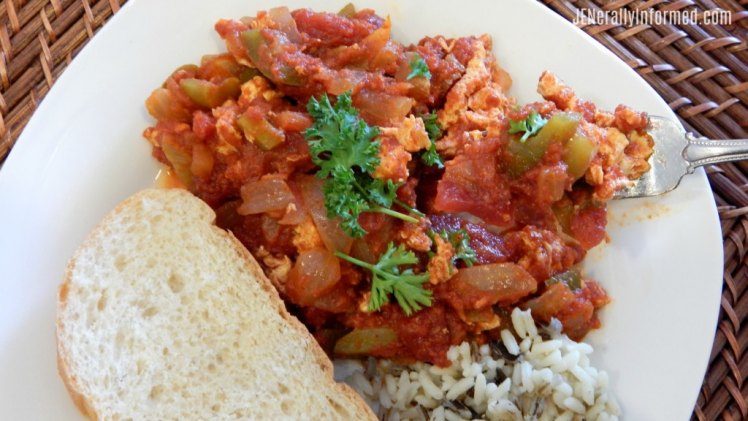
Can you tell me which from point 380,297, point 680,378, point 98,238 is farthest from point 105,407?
point 680,378

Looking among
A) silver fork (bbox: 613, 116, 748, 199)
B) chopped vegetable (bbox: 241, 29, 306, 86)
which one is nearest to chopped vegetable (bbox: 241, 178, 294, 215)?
chopped vegetable (bbox: 241, 29, 306, 86)

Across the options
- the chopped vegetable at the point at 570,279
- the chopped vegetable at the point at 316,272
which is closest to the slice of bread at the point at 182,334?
the chopped vegetable at the point at 316,272

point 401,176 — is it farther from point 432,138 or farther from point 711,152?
point 711,152

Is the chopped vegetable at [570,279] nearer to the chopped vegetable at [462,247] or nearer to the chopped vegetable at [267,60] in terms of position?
the chopped vegetable at [462,247]

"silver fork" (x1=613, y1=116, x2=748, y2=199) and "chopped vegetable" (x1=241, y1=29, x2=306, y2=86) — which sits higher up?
"chopped vegetable" (x1=241, y1=29, x2=306, y2=86)

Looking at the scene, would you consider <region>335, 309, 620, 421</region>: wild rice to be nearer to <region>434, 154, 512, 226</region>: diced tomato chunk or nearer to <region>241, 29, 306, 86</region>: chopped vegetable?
<region>434, 154, 512, 226</region>: diced tomato chunk

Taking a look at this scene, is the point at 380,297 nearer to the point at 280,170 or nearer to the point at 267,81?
the point at 280,170
